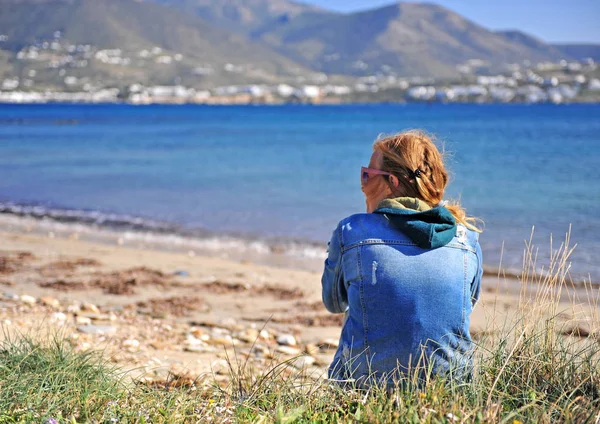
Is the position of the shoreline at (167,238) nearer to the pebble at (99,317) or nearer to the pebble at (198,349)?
the pebble at (99,317)

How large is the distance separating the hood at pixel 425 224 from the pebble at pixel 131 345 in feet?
12.3

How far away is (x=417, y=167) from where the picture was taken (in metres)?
3.03

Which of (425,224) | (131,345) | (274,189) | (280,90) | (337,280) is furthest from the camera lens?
(280,90)

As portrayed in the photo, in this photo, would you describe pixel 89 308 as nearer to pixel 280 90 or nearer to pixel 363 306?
pixel 363 306

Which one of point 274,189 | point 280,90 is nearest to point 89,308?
point 274,189

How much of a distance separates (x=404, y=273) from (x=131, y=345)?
12.8ft

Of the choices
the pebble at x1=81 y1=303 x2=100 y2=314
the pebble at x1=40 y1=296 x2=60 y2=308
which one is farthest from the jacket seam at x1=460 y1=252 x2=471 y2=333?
the pebble at x1=40 y1=296 x2=60 y2=308

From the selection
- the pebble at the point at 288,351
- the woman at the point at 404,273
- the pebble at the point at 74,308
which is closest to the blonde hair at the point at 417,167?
the woman at the point at 404,273

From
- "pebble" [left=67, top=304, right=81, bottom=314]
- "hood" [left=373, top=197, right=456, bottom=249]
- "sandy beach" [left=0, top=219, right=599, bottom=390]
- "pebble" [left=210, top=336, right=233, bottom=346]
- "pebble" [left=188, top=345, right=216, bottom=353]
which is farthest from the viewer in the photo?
"pebble" [left=67, top=304, right=81, bottom=314]

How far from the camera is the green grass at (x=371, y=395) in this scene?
9.41 ft

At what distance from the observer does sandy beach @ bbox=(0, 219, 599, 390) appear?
580 cm

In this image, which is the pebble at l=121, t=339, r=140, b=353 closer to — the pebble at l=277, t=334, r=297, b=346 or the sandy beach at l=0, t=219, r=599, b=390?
the sandy beach at l=0, t=219, r=599, b=390

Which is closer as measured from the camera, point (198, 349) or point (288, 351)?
point (198, 349)

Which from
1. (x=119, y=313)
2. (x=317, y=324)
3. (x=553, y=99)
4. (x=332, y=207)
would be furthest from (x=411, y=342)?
(x=553, y=99)
